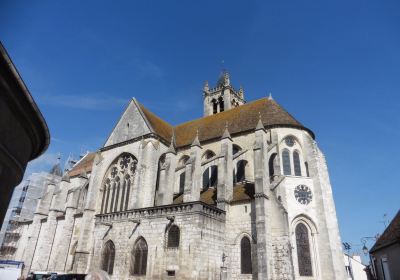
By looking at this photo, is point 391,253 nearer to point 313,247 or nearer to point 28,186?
point 313,247

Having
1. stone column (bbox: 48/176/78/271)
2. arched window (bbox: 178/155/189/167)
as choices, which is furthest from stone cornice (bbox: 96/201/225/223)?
arched window (bbox: 178/155/189/167)

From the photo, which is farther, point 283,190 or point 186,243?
point 283,190

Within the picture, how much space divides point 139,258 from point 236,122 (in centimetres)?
1308

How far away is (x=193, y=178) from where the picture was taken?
63.6 feet

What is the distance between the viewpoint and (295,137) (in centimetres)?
2155

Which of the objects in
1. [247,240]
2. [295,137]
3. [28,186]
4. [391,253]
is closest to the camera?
[391,253]

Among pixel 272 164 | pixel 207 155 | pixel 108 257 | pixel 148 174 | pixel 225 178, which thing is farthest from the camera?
pixel 207 155

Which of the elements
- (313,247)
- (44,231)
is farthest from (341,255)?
(44,231)

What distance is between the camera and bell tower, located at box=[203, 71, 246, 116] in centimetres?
3907

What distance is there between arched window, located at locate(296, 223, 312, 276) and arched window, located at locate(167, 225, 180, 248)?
737cm

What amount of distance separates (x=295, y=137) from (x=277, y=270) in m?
9.57

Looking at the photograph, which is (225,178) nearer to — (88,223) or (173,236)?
(173,236)

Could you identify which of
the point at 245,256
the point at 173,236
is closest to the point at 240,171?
the point at 245,256

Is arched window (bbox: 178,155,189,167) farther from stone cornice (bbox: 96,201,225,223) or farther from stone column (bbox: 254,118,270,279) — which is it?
stone column (bbox: 254,118,270,279)
